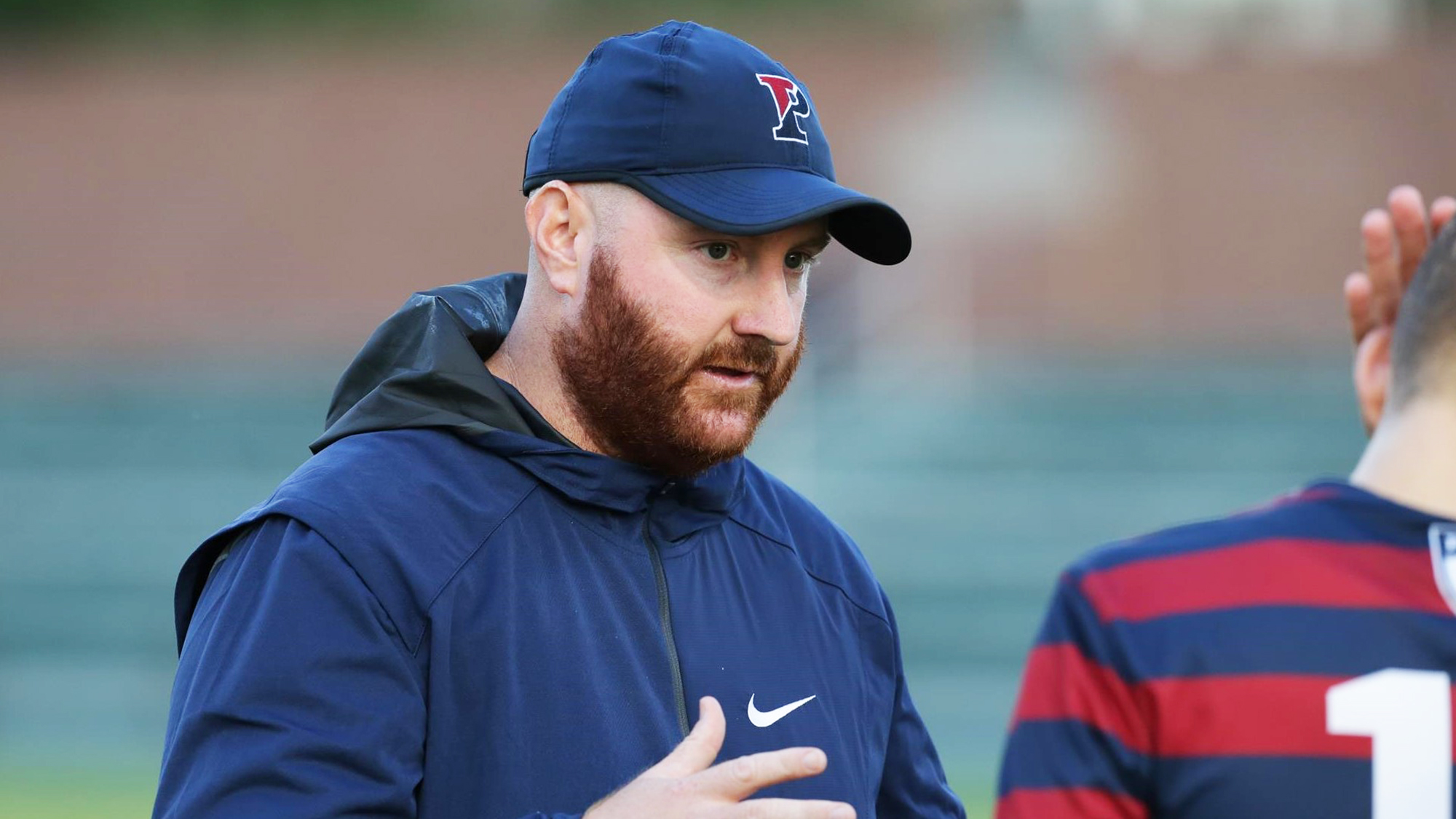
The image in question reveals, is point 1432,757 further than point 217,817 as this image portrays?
No

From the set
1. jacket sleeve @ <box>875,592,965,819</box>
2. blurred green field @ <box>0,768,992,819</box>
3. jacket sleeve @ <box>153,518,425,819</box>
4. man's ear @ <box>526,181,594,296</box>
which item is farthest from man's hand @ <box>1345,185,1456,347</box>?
blurred green field @ <box>0,768,992,819</box>

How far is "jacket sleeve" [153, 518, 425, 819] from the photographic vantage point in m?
1.85

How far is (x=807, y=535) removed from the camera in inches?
100.0

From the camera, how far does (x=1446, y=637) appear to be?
1660mm

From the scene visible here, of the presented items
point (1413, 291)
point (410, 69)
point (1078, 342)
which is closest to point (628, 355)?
point (1413, 291)

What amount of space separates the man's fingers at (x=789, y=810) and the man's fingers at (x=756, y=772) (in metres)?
0.02

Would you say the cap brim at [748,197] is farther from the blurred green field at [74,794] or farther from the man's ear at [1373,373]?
the blurred green field at [74,794]

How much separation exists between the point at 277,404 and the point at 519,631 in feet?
43.9

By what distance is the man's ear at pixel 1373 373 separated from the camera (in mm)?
1864

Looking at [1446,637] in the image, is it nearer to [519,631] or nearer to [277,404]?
[519,631]

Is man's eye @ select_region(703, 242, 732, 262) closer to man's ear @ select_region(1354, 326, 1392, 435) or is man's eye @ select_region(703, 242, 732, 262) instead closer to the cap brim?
the cap brim

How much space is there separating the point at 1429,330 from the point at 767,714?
3.20 feet

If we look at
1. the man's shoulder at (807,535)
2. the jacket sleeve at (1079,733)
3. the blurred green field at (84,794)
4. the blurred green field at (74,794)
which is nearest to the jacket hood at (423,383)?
the man's shoulder at (807,535)

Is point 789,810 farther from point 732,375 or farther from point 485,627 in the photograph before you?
point 732,375
